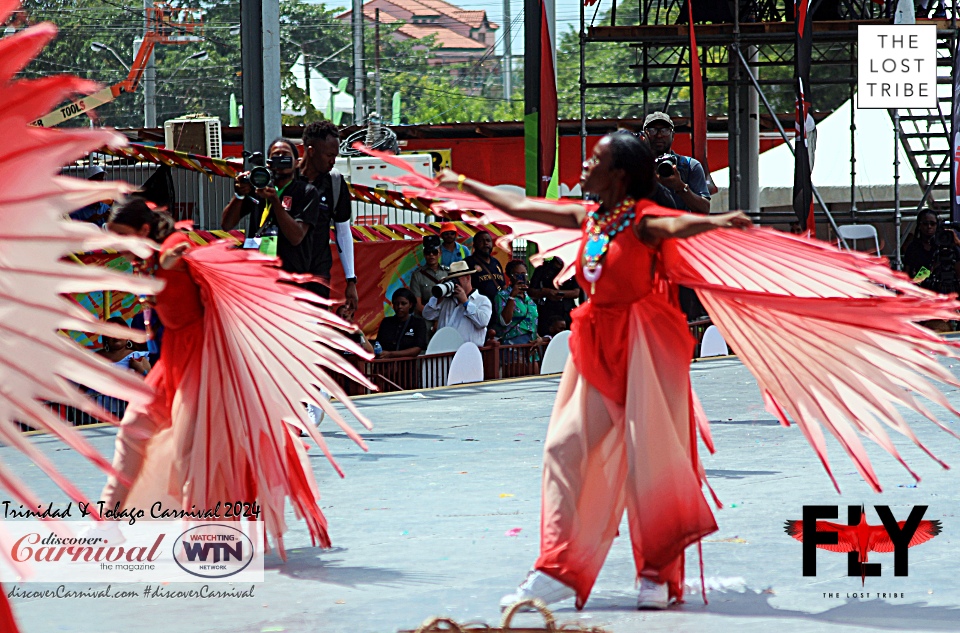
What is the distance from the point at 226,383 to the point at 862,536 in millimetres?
2477

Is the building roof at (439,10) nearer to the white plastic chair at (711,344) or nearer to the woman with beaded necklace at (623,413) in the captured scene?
the white plastic chair at (711,344)

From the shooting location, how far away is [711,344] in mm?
13391

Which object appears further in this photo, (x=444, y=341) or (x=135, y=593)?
(x=444, y=341)

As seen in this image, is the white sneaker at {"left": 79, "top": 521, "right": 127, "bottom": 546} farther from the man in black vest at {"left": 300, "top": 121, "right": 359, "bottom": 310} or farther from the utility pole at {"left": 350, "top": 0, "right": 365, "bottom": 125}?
the utility pole at {"left": 350, "top": 0, "right": 365, "bottom": 125}

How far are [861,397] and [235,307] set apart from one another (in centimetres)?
233

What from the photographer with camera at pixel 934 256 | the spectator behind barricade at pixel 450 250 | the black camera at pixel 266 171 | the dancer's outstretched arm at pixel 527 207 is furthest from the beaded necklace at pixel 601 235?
the photographer with camera at pixel 934 256

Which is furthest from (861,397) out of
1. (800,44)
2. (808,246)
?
(800,44)

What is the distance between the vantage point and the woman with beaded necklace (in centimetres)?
451

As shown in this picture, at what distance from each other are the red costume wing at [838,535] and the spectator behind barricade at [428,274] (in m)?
6.93

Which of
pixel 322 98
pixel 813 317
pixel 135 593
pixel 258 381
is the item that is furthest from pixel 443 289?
pixel 322 98

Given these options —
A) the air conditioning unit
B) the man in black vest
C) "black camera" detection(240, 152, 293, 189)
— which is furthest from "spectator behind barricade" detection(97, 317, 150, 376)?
the air conditioning unit

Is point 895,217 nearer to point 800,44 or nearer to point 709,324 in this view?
point 800,44

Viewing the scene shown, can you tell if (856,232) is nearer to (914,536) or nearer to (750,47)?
(750,47)

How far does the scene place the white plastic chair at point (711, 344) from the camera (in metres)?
13.2
